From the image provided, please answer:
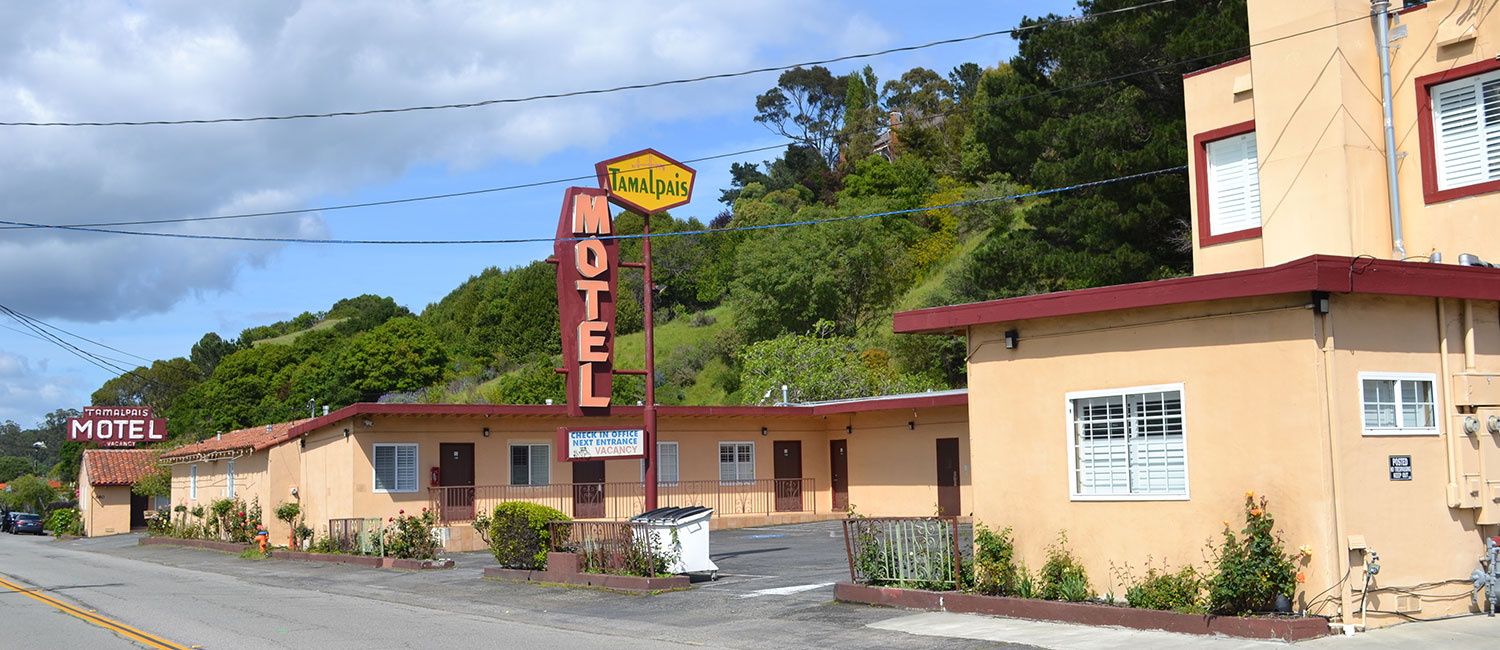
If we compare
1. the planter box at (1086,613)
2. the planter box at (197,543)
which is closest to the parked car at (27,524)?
the planter box at (197,543)

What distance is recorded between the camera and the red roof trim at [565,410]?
91.7 feet

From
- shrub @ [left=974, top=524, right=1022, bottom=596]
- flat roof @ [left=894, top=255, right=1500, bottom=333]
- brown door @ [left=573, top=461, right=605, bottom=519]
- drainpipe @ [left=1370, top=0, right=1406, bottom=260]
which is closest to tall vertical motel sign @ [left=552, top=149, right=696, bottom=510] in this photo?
brown door @ [left=573, top=461, right=605, bottom=519]

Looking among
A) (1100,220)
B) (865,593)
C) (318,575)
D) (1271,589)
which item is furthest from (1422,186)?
(318,575)

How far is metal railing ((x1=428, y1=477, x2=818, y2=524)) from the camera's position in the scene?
2927 cm

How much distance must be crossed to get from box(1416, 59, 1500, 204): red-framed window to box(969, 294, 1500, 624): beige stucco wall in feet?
11.9

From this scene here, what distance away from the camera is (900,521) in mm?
15148

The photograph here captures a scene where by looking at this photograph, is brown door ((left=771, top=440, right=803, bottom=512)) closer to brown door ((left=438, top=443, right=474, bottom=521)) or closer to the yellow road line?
brown door ((left=438, top=443, right=474, bottom=521))

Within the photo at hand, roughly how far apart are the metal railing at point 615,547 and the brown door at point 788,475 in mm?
14356

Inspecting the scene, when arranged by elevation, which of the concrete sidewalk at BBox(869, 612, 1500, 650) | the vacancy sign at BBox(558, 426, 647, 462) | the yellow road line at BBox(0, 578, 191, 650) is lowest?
the yellow road line at BBox(0, 578, 191, 650)

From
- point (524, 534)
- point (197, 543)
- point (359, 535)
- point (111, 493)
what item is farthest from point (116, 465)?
point (524, 534)

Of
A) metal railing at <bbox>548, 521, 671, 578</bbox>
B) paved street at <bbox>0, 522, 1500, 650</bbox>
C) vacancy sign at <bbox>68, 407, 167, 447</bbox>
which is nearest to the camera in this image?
paved street at <bbox>0, 522, 1500, 650</bbox>

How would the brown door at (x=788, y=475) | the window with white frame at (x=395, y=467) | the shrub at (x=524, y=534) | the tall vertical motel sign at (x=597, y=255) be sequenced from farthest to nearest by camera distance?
1. the brown door at (x=788, y=475)
2. the window with white frame at (x=395, y=467)
3. the tall vertical motel sign at (x=597, y=255)
4. the shrub at (x=524, y=534)

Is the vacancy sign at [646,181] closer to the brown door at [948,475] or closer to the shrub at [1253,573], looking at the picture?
the brown door at [948,475]

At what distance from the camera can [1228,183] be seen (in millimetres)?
18266
